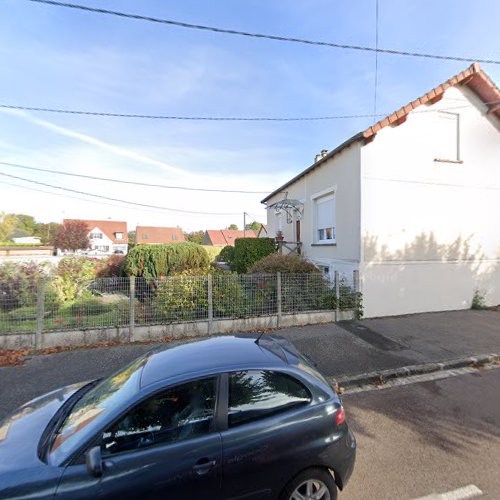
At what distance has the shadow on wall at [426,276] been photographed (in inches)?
315

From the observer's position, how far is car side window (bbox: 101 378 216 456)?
6.35 ft

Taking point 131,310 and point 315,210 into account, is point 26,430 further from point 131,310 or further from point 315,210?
point 315,210

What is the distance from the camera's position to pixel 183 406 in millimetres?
2100

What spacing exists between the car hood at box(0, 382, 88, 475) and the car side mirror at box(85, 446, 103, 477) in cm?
36

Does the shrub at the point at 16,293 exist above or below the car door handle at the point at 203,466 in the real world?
above

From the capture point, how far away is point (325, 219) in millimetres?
10438

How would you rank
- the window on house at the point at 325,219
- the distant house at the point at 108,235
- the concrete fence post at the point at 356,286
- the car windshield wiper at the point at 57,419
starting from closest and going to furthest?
the car windshield wiper at the point at 57,419 < the concrete fence post at the point at 356,286 < the window on house at the point at 325,219 < the distant house at the point at 108,235

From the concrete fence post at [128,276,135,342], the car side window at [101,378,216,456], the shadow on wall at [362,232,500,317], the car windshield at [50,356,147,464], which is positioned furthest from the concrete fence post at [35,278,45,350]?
the shadow on wall at [362,232,500,317]

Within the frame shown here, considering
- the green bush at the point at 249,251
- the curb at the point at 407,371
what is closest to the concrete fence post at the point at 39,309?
the curb at the point at 407,371

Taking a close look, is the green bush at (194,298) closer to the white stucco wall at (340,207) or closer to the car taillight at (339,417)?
the white stucco wall at (340,207)

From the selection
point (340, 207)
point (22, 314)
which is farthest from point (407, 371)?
point (22, 314)

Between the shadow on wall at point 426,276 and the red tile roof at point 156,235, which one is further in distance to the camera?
the red tile roof at point 156,235

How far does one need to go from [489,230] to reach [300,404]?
9.71 metres

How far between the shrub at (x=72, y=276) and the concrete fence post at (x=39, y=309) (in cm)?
88
